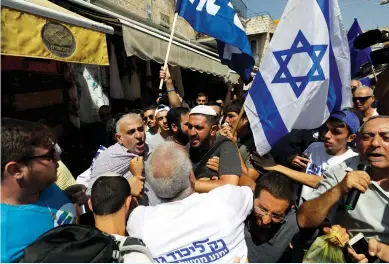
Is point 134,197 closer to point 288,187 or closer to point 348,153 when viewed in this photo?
point 288,187

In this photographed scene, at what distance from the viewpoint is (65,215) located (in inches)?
68.2

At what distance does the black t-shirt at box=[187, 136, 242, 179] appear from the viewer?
249 centimetres

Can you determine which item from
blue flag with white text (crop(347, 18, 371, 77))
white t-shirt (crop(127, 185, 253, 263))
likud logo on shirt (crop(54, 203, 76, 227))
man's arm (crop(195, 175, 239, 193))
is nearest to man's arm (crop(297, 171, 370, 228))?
white t-shirt (crop(127, 185, 253, 263))

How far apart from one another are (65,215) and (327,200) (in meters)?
1.50

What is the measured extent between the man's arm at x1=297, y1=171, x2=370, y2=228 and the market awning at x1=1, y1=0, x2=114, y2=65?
2.56 m

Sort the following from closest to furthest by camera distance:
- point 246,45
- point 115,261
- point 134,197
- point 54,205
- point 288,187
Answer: point 115,261, point 54,205, point 288,187, point 134,197, point 246,45

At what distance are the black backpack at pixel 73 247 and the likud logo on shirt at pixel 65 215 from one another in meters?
0.31

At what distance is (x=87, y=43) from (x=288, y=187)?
261 centimetres

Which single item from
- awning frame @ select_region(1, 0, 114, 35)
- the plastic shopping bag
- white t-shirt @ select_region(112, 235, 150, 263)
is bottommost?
the plastic shopping bag

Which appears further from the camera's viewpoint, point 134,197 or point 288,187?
point 134,197

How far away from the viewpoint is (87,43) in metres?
3.35

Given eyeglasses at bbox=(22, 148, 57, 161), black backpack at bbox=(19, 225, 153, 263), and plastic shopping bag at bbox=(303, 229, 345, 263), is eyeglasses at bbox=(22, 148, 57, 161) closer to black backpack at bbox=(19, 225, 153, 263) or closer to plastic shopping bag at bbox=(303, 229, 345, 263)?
black backpack at bbox=(19, 225, 153, 263)

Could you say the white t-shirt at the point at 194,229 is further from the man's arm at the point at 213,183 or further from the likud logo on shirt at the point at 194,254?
the man's arm at the point at 213,183

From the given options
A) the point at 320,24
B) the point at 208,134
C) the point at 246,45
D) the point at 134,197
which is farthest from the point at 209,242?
the point at 246,45
